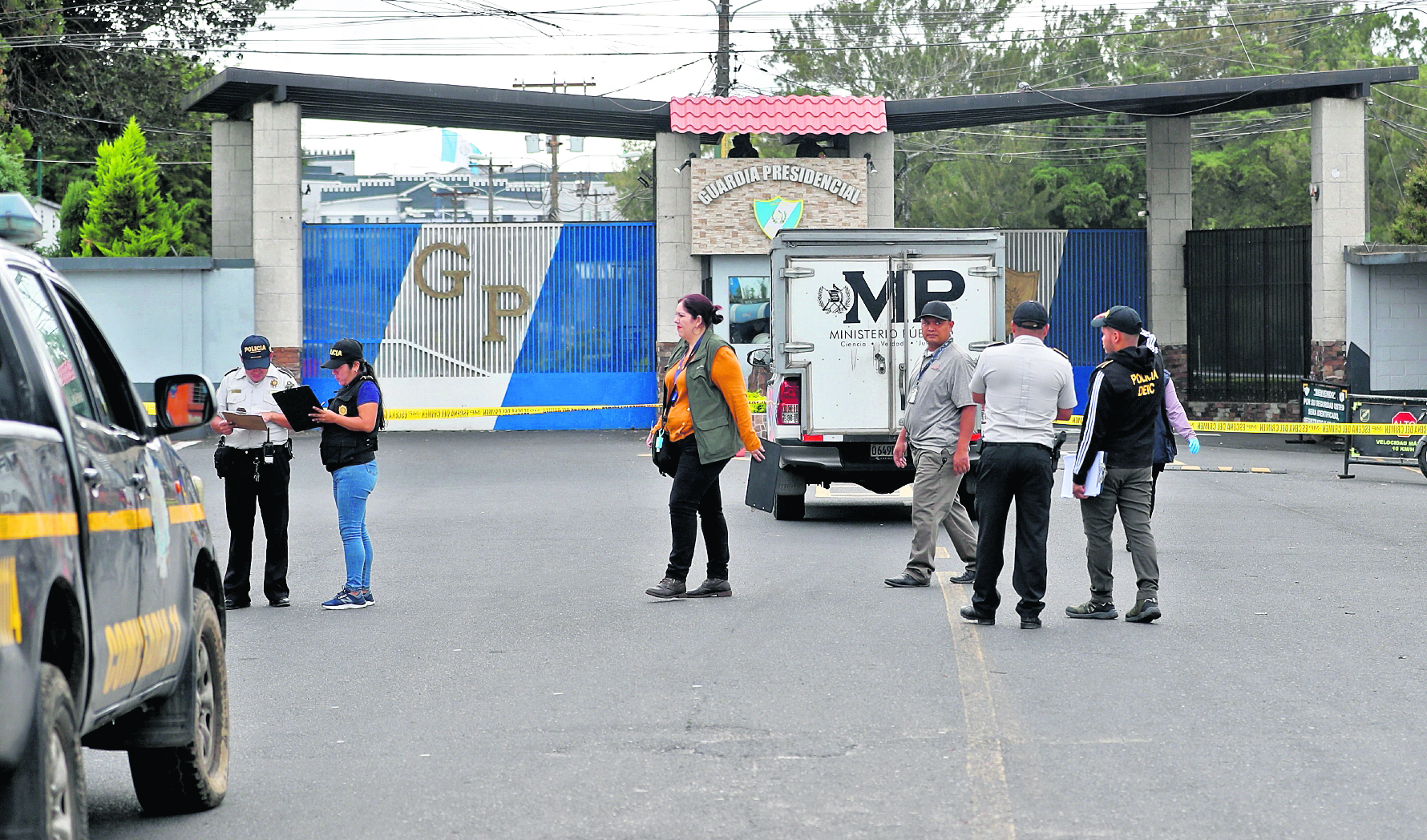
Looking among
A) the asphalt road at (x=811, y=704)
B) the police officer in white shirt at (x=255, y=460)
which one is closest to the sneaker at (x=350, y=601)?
the asphalt road at (x=811, y=704)

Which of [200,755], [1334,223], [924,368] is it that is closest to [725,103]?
[1334,223]

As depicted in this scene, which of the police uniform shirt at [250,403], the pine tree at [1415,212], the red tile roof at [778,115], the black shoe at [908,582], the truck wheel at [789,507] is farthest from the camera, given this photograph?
the pine tree at [1415,212]

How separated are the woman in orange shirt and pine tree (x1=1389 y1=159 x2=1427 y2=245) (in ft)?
121

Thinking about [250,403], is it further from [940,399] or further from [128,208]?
[128,208]

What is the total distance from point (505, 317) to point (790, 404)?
15.0m

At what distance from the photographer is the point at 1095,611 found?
31.3ft

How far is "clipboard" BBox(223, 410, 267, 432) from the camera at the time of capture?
10383 millimetres

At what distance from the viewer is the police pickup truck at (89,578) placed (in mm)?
3607

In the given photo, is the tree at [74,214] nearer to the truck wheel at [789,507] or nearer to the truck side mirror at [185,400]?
the truck wheel at [789,507]

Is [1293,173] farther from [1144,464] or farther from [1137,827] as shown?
[1137,827]

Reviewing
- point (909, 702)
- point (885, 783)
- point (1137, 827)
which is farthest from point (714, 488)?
point (1137, 827)

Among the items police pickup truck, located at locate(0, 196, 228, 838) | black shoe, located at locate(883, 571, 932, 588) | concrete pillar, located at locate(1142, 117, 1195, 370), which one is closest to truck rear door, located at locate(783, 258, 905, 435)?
black shoe, located at locate(883, 571, 932, 588)

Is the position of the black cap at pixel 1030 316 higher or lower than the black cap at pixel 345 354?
higher

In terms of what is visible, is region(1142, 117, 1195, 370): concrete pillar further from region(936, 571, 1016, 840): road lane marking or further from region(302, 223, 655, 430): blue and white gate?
region(936, 571, 1016, 840): road lane marking
